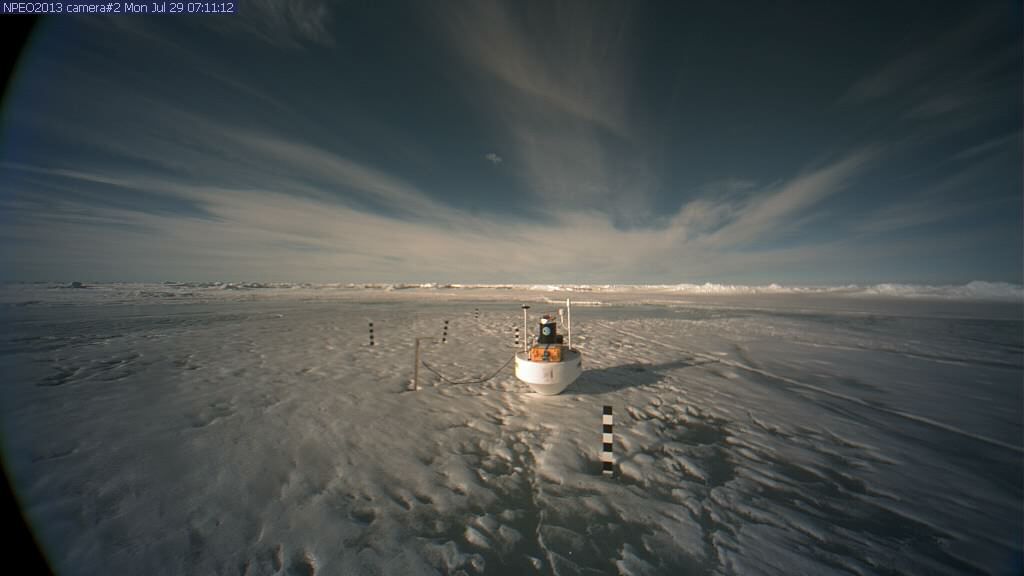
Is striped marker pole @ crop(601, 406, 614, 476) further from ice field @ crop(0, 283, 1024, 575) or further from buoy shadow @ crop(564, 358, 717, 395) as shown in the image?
buoy shadow @ crop(564, 358, 717, 395)

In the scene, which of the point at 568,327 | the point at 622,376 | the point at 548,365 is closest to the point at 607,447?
the point at 548,365

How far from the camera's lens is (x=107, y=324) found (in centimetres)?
2003

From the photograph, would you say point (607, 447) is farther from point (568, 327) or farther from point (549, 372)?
point (568, 327)

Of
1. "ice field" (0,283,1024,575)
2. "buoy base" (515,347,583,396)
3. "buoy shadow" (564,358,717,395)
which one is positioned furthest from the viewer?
"buoy shadow" (564,358,717,395)

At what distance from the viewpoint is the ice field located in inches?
162

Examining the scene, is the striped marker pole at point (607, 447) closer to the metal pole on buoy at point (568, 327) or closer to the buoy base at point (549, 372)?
the buoy base at point (549, 372)

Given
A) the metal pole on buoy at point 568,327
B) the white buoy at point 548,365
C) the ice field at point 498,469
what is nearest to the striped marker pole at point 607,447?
the ice field at point 498,469

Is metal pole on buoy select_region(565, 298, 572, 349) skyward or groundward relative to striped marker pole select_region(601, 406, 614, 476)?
skyward

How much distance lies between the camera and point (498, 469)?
19.5 ft

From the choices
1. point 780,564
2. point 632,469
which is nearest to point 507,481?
point 632,469

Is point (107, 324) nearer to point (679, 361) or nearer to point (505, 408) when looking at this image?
point (505, 408)

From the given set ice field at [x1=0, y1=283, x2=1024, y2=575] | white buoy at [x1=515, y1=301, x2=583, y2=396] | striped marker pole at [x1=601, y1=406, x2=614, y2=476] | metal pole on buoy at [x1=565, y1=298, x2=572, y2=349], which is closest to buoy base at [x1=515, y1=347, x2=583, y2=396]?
white buoy at [x1=515, y1=301, x2=583, y2=396]

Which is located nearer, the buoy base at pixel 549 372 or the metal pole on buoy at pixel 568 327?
the buoy base at pixel 549 372

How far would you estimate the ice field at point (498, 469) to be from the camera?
4.12 meters
